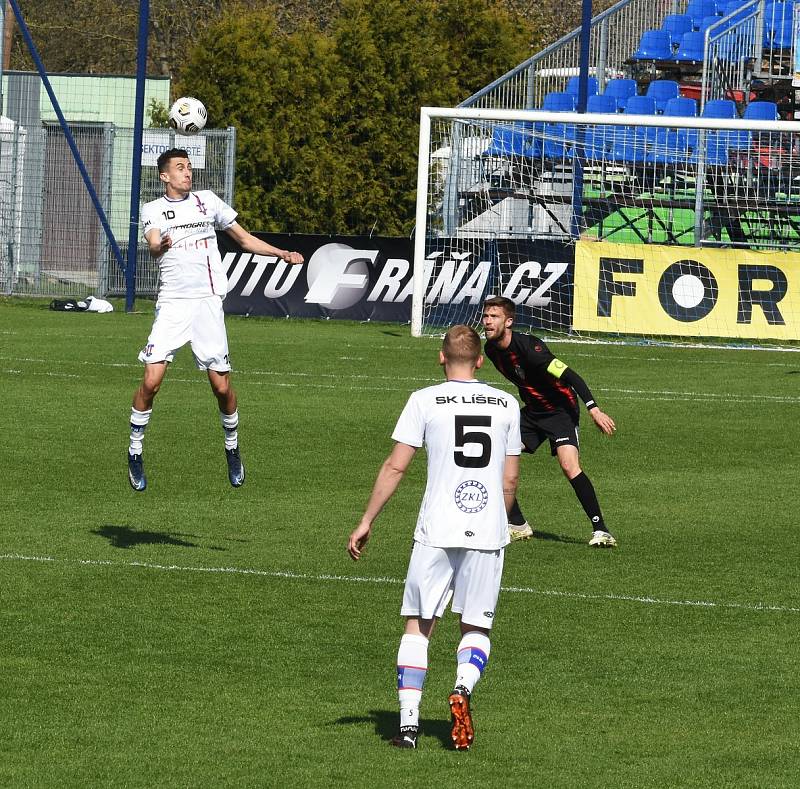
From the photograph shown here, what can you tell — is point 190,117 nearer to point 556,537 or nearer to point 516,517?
point 516,517

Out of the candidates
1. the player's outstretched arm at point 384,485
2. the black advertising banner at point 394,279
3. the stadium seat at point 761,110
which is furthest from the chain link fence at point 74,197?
the player's outstretched arm at point 384,485

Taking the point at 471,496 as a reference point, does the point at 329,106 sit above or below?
above

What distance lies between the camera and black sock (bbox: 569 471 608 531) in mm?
11023

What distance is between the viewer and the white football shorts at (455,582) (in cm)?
636

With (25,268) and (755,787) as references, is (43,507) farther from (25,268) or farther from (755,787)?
(25,268)

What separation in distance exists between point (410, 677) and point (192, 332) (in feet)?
17.0

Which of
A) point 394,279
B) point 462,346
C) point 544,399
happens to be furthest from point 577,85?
point 462,346

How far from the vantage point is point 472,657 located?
6371 mm

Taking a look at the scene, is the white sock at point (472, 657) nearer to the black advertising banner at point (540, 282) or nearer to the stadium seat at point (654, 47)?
the black advertising banner at point (540, 282)

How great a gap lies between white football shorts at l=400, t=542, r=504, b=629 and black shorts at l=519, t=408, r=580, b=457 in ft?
16.1

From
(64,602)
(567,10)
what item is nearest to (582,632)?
(64,602)

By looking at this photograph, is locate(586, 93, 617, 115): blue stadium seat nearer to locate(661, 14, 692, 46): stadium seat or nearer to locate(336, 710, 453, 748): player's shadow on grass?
locate(661, 14, 692, 46): stadium seat

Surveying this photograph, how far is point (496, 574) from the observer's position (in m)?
6.43

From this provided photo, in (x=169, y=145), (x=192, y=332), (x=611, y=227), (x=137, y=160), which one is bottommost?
(x=192, y=332)
